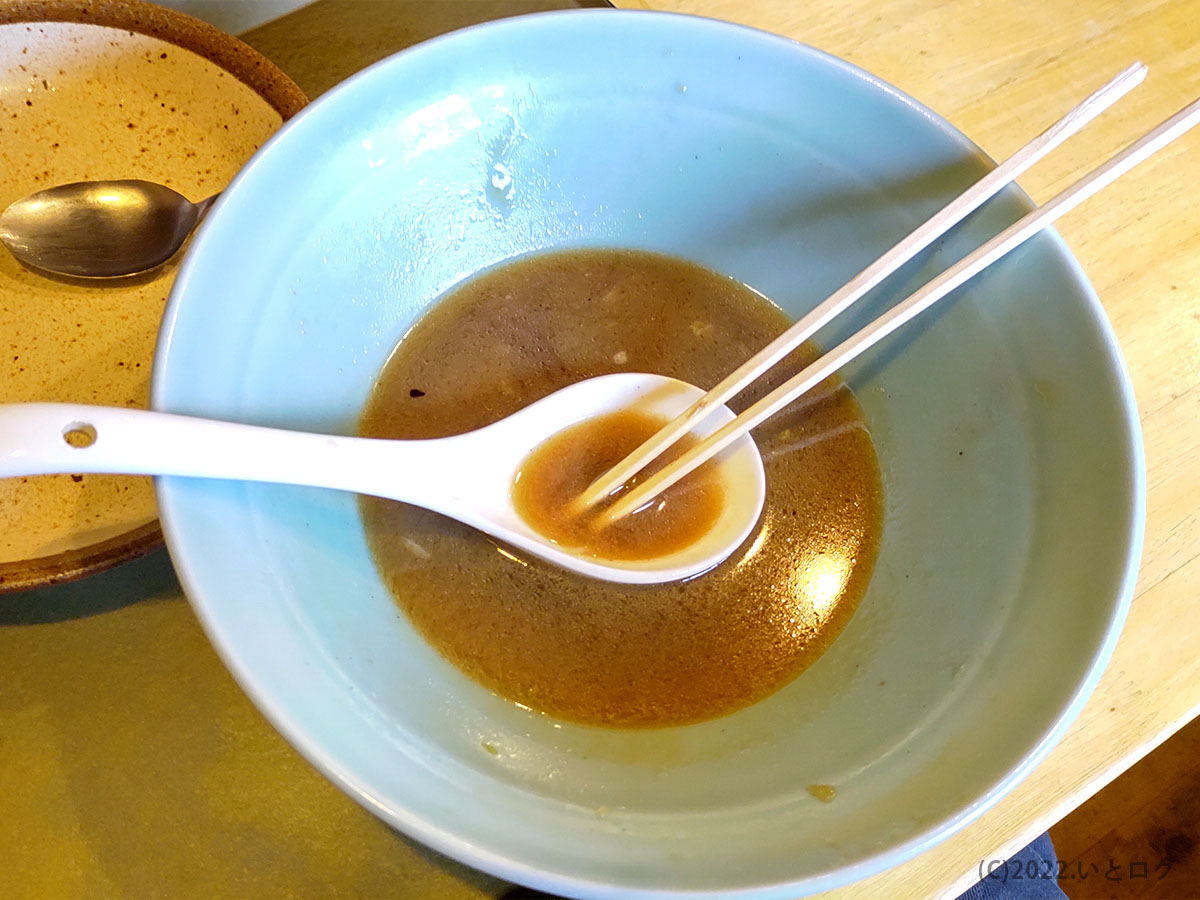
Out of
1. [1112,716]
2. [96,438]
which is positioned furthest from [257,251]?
[1112,716]

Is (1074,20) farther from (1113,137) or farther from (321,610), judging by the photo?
(321,610)

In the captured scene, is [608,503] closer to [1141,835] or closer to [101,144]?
[101,144]

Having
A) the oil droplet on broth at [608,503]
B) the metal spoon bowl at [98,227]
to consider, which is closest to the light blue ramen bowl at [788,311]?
the oil droplet on broth at [608,503]

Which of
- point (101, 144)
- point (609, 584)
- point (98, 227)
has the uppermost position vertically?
point (101, 144)

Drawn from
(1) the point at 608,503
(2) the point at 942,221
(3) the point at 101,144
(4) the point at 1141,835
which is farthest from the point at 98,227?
(4) the point at 1141,835

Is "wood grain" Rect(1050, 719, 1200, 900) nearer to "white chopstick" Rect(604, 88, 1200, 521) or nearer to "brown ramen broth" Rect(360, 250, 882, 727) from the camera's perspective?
"brown ramen broth" Rect(360, 250, 882, 727)

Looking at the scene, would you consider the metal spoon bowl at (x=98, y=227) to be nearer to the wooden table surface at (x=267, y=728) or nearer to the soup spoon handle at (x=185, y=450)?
the wooden table surface at (x=267, y=728)
